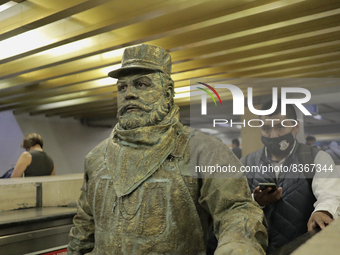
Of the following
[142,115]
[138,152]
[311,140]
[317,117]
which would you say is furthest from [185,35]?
[138,152]

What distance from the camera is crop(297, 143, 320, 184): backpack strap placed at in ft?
8.01

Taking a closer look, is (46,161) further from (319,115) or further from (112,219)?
(319,115)

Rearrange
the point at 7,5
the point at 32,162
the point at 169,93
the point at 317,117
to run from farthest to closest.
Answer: the point at 32,162 → the point at 7,5 → the point at 317,117 → the point at 169,93

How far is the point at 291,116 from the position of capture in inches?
110

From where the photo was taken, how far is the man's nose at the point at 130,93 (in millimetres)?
1946

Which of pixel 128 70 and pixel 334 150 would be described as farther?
pixel 334 150

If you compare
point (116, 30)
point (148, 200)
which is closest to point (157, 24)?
point (116, 30)

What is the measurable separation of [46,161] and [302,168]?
9.60 ft

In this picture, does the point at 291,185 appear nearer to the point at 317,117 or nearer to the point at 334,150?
the point at 334,150

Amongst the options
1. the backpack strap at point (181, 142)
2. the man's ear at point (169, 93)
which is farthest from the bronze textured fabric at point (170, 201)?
the man's ear at point (169, 93)

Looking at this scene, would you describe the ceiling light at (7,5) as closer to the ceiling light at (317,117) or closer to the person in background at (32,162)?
the person in background at (32,162)

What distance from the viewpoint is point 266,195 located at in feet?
7.72

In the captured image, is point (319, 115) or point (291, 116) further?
point (319, 115)

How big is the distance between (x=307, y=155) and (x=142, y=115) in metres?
1.25
